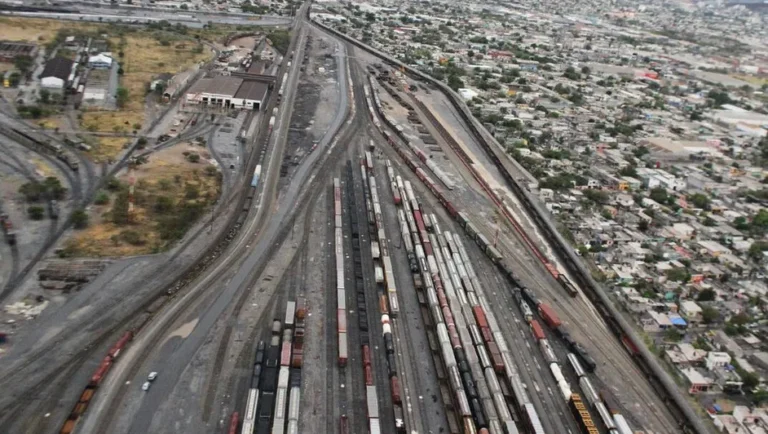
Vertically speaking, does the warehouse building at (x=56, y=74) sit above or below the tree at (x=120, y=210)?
above

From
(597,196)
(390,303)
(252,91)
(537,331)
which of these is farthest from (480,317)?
(252,91)

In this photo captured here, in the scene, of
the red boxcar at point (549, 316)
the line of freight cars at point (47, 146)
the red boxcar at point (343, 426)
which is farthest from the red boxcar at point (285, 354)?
the line of freight cars at point (47, 146)

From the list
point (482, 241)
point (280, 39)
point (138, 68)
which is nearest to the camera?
point (482, 241)

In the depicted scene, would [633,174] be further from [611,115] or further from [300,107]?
[300,107]

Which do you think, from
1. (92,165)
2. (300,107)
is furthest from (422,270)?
(300,107)

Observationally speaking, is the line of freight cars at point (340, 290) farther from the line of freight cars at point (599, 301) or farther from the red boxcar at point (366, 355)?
the line of freight cars at point (599, 301)

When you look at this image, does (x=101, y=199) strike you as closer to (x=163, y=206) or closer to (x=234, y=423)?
(x=163, y=206)

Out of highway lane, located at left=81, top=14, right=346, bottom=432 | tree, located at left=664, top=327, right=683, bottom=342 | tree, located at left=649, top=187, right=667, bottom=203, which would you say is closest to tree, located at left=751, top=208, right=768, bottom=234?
tree, located at left=649, top=187, right=667, bottom=203
